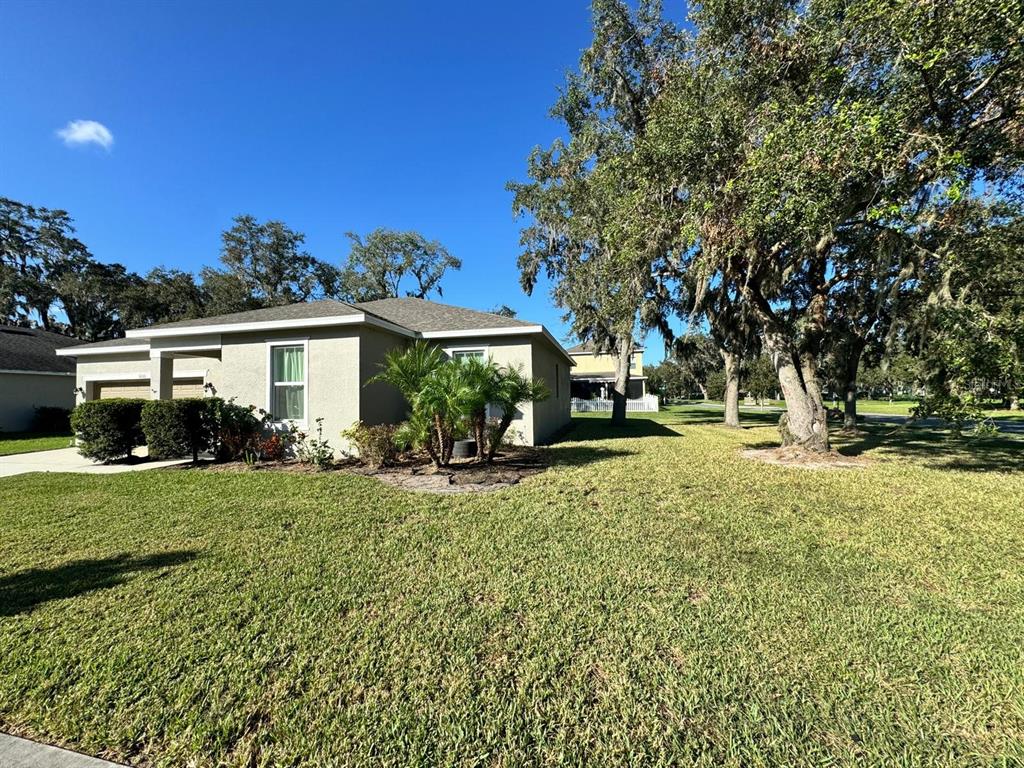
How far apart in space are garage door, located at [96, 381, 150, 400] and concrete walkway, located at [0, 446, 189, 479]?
3.87 meters

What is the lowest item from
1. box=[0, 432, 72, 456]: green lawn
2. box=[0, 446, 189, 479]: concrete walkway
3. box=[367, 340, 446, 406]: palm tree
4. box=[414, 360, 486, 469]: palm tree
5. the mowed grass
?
the mowed grass

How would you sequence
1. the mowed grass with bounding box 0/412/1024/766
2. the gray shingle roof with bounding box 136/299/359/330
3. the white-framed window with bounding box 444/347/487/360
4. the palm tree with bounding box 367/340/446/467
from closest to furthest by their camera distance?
the mowed grass with bounding box 0/412/1024/766
the palm tree with bounding box 367/340/446/467
the gray shingle roof with bounding box 136/299/359/330
the white-framed window with bounding box 444/347/487/360

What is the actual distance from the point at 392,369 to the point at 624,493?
444cm

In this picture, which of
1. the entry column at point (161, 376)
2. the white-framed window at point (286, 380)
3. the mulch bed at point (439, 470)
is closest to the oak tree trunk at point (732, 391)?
the mulch bed at point (439, 470)

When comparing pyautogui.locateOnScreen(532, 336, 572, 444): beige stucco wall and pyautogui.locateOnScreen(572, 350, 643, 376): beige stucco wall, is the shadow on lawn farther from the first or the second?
pyautogui.locateOnScreen(572, 350, 643, 376): beige stucco wall

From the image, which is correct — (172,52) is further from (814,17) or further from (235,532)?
(814,17)

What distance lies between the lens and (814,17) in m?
6.94

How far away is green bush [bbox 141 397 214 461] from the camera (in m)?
→ 8.77

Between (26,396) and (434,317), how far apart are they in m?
17.2

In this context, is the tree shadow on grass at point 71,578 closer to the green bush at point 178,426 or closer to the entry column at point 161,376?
the green bush at point 178,426

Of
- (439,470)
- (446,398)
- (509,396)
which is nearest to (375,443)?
(439,470)

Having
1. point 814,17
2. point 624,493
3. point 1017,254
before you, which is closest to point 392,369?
point 624,493

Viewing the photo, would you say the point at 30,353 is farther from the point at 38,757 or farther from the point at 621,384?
the point at 621,384

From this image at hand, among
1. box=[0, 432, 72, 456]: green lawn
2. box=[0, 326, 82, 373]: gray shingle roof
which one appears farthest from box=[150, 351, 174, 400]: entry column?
box=[0, 326, 82, 373]: gray shingle roof
